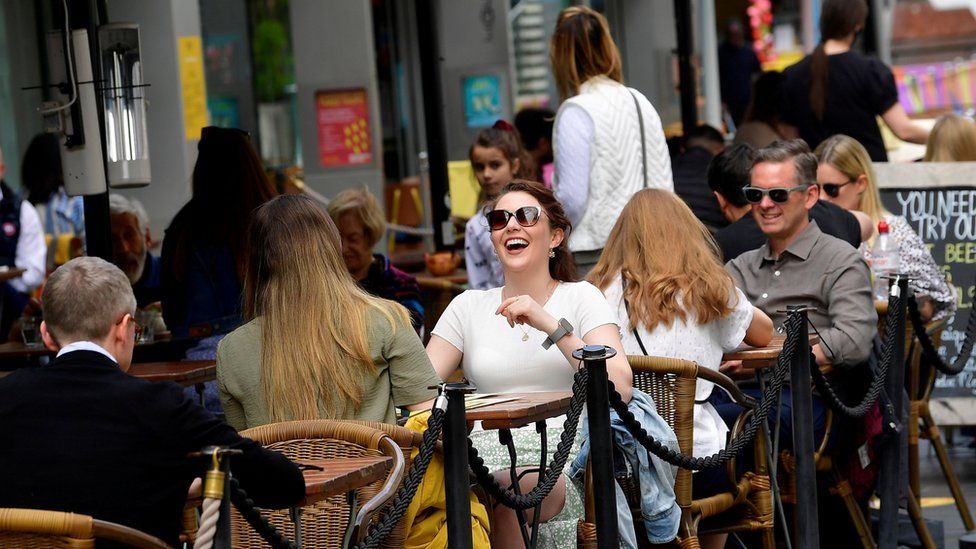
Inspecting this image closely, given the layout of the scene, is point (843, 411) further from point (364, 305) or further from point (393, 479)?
point (393, 479)

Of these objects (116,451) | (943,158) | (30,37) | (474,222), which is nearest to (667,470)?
(116,451)

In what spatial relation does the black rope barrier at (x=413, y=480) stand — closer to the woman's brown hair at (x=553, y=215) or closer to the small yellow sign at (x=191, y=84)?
the woman's brown hair at (x=553, y=215)

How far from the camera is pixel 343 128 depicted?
13.4 m

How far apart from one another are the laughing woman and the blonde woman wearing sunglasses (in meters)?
2.29

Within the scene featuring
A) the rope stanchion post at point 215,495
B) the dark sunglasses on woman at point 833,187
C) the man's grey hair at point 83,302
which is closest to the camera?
the rope stanchion post at point 215,495

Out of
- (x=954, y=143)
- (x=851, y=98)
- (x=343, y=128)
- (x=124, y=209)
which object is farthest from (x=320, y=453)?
(x=343, y=128)

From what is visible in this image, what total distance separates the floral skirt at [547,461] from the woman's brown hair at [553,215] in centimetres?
53

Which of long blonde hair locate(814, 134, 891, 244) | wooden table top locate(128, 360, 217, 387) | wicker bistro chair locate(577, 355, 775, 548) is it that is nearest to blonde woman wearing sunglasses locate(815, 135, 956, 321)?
long blonde hair locate(814, 134, 891, 244)

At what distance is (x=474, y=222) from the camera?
23.4 ft

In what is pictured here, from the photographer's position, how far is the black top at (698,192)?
7.49 m

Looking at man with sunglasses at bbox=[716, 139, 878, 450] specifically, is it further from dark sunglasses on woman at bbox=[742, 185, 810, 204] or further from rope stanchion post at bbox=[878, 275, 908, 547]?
rope stanchion post at bbox=[878, 275, 908, 547]

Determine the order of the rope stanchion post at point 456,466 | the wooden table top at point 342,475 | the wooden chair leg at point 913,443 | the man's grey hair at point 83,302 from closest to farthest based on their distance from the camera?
the wooden table top at point 342,475 → the man's grey hair at point 83,302 → the rope stanchion post at point 456,466 → the wooden chair leg at point 913,443

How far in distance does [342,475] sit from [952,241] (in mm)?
5461

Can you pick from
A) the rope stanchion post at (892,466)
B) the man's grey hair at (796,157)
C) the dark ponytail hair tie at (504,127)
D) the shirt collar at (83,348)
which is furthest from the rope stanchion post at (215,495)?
the dark ponytail hair tie at (504,127)
